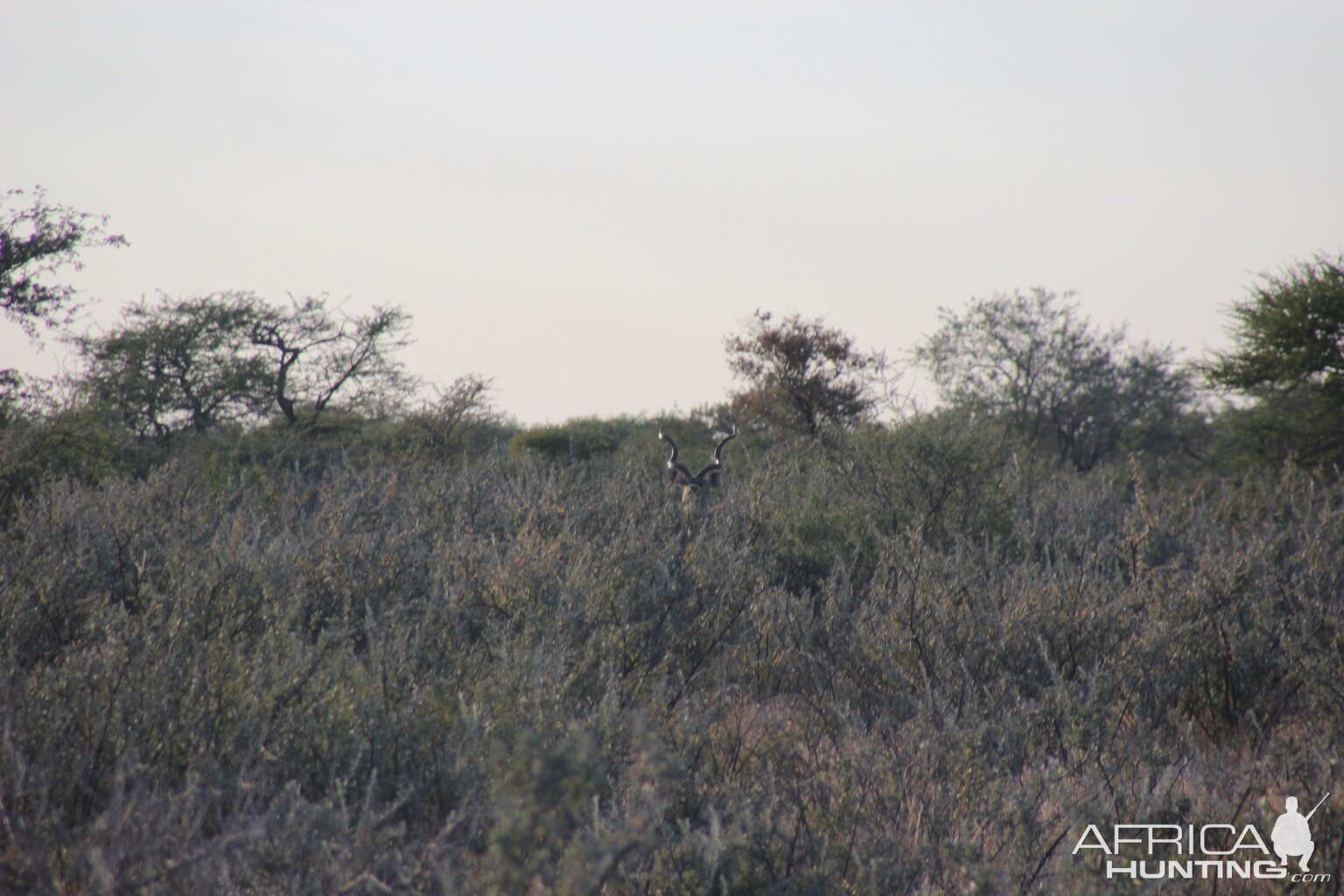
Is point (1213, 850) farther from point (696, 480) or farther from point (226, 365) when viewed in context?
point (226, 365)

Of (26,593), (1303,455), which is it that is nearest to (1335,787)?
(26,593)

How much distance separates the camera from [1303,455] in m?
16.9

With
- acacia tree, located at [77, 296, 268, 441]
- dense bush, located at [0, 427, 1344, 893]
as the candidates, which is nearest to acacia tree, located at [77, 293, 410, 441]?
acacia tree, located at [77, 296, 268, 441]

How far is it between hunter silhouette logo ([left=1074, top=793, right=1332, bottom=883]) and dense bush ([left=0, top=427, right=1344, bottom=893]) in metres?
0.07

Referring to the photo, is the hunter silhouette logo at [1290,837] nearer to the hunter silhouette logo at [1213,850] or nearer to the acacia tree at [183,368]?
the hunter silhouette logo at [1213,850]

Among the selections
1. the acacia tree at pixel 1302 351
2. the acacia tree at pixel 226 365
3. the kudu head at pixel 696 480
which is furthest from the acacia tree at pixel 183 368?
the acacia tree at pixel 1302 351

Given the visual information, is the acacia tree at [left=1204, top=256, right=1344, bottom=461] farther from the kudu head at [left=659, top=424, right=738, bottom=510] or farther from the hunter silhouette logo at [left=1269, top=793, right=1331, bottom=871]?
the hunter silhouette logo at [left=1269, top=793, right=1331, bottom=871]

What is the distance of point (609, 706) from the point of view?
3680mm

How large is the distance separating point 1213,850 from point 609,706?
194 centimetres

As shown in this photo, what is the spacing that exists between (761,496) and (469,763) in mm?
5755

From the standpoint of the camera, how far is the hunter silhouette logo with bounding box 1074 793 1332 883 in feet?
10.6

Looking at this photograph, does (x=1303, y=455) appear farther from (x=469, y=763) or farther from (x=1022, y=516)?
(x=469, y=763)

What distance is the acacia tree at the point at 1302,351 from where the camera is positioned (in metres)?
16.5

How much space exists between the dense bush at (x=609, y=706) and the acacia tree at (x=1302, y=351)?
420 inches
